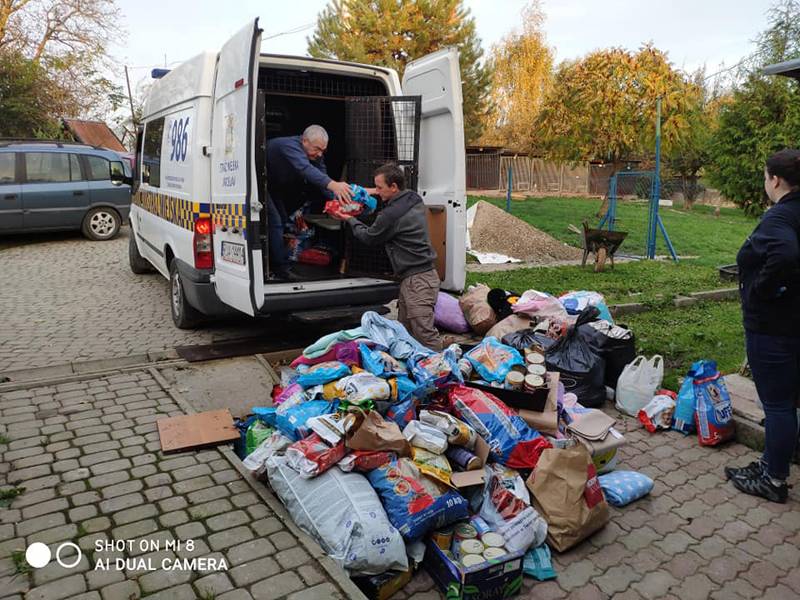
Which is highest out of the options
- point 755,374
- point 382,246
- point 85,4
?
point 85,4

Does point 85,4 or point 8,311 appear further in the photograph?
point 85,4

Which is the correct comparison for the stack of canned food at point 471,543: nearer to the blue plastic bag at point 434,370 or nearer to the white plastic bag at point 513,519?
the white plastic bag at point 513,519

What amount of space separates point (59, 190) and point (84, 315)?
19.8 ft

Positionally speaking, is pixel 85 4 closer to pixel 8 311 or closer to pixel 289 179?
pixel 8 311

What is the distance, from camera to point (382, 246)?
536 centimetres

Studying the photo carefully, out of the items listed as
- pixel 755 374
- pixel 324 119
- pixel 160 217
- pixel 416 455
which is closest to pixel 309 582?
pixel 416 455

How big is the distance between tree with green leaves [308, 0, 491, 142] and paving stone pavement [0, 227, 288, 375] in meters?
16.7

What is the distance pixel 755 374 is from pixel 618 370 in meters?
1.46

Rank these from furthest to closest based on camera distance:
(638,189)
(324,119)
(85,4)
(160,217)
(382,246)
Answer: (85,4)
(638,189)
(324,119)
(160,217)
(382,246)

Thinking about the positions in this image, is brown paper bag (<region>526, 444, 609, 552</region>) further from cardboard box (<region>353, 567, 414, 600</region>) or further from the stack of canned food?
cardboard box (<region>353, 567, 414, 600</region>)

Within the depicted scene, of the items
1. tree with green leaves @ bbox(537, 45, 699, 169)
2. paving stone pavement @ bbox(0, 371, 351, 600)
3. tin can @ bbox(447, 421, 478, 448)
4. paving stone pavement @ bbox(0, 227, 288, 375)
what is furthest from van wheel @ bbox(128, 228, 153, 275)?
tree with green leaves @ bbox(537, 45, 699, 169)

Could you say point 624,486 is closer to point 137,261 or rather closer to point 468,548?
point 468,548

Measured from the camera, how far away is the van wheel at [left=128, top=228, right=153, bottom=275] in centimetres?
845

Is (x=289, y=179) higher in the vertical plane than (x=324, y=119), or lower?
lower
